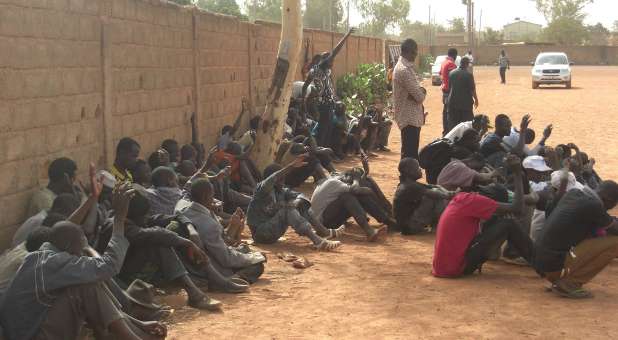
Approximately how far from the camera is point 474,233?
711 centimetres

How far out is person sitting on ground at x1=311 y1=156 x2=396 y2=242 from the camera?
8.66m

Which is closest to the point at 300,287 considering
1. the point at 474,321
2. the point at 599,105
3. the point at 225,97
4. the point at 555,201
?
the point at 474,321

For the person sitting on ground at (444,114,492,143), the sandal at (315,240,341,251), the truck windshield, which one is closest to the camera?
the sandal at (315,240,341,251)

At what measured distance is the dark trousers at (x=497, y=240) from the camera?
698cm

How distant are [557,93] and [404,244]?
26.7 meters

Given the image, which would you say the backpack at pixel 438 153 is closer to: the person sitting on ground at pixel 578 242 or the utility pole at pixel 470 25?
the person sitting on ground at pixel 578 242

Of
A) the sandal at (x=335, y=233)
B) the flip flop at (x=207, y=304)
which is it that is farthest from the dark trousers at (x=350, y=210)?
the flip flop at (x=207, y=304)

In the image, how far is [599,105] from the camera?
26516mm

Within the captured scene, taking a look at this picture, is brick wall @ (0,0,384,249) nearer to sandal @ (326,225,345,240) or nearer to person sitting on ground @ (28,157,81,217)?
person sitting on ground @ (28,157,81,217)

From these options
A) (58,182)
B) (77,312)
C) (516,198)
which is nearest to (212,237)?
(58,182)

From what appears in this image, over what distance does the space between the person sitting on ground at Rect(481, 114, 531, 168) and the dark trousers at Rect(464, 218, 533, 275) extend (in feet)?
7.40

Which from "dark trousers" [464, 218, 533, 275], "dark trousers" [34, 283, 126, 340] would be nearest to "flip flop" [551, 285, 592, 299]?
"dark trousers" [464, 218, 533, 275]

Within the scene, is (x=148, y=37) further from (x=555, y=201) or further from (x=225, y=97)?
(x=555, y=201)

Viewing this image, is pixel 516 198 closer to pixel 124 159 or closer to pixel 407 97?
→ pixel 124 159
